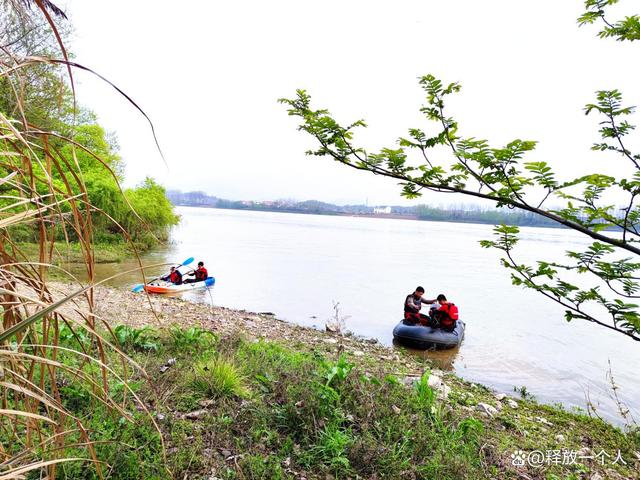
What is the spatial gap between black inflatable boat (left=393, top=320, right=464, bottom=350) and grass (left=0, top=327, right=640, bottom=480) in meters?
5.98

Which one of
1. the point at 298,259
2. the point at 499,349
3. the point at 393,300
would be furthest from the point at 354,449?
the point at 298,259

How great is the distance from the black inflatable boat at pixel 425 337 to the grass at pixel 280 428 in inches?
235

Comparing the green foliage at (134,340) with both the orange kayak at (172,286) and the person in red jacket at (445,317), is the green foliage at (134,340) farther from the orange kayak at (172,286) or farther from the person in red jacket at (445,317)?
the orange kayak at (172,286)

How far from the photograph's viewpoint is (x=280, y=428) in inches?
120

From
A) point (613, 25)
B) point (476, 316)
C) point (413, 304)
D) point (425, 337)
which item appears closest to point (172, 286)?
point (413, 304)

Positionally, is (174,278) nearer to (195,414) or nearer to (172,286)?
(172,286)

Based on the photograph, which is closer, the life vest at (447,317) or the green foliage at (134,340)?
the green foliage at (134,340)

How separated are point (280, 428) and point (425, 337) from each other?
8.09 m

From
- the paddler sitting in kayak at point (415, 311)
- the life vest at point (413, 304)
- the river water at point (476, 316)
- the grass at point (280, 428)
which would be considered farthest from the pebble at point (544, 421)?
the life vest at point (413, 304)

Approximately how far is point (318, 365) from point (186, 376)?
173 cm

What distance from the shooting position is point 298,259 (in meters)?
31.6

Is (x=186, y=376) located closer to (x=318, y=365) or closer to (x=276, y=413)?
(x=276, y=413)

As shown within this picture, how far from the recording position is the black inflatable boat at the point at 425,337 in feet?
34.1

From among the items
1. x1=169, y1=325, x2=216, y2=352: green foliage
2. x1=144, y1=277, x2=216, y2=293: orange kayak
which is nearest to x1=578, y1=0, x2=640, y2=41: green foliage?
x1=169, y1=325, x2=216, y2=352: green foliage
